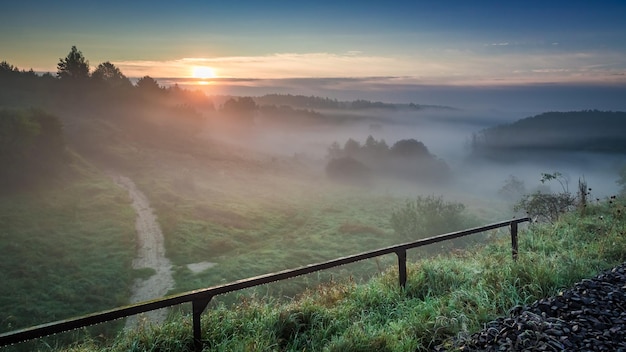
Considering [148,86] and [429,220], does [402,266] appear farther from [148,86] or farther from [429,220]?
[148,86]

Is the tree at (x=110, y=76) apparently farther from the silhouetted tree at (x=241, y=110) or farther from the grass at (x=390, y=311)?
the grass at (x=390, y=311)

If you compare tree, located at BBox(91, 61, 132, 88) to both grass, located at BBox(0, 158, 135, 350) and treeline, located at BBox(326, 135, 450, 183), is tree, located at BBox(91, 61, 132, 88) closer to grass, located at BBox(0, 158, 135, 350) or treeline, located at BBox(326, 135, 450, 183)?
grass, located at BBox(0, 158, 135, 350)

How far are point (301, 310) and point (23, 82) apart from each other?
130952 mm

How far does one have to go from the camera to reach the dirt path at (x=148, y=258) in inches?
1927

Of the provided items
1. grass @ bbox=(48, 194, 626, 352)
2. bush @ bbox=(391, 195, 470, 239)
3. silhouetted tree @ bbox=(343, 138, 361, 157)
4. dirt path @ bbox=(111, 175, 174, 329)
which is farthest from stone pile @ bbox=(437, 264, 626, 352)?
silhouetted tree @ bbox=(343, 138, 361, 157)

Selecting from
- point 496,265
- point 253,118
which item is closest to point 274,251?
point 496,265

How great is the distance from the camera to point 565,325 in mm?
4773

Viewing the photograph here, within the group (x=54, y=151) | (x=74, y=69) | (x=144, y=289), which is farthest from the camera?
(x=74, y=69)

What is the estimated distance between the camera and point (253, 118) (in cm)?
17025

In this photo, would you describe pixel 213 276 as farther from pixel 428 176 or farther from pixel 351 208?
pixel 428 176

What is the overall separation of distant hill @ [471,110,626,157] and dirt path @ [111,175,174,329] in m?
149

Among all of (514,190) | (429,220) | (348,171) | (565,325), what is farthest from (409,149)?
(565,325)

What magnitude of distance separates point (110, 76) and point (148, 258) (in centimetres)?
7525

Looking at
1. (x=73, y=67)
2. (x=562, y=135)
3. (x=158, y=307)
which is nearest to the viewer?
(x=158, y=307)
